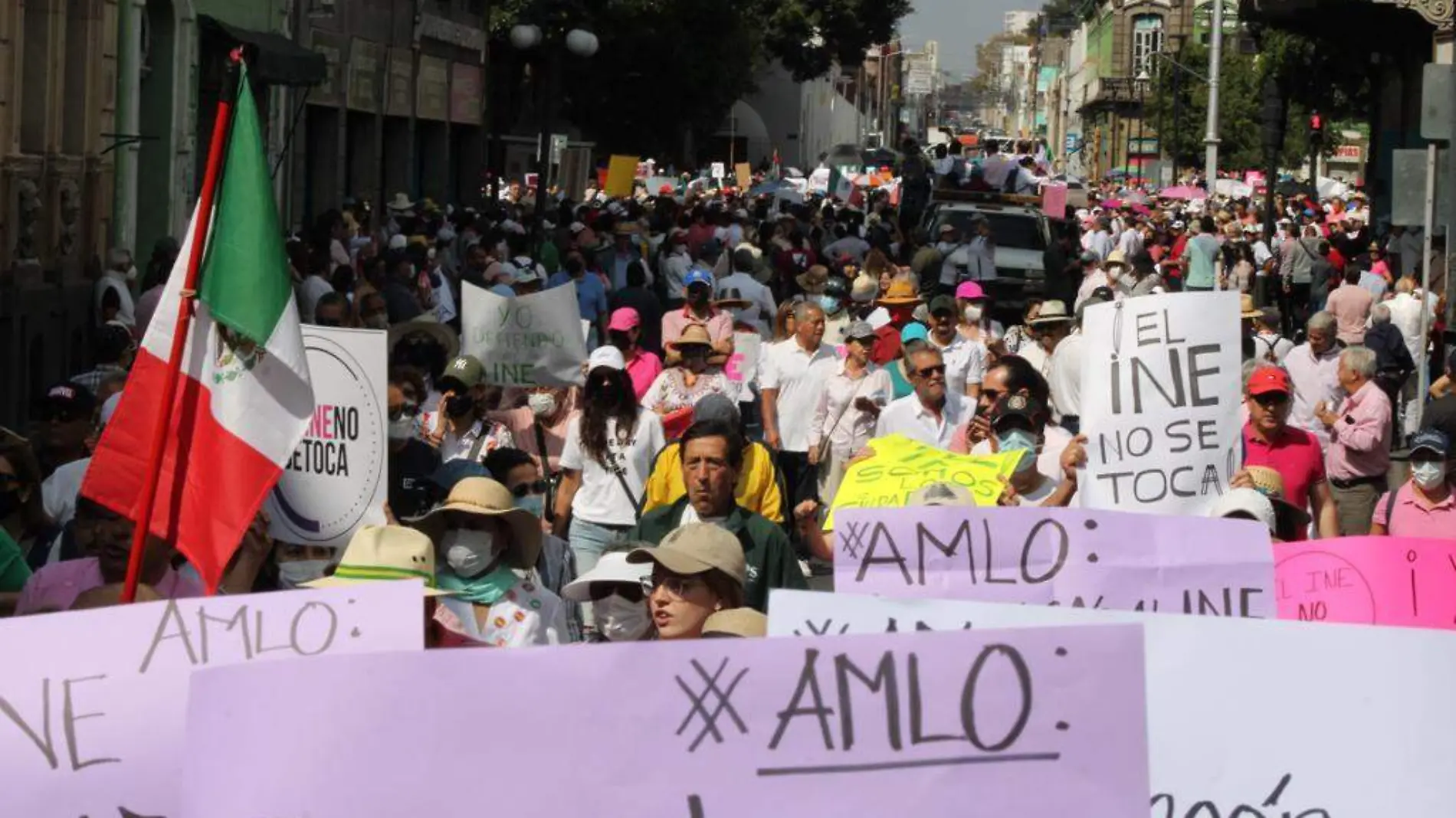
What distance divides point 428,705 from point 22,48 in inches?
641

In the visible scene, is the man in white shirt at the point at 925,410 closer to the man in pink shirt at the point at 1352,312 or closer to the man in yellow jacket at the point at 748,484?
the man in yellow jacket at the point at 748,484

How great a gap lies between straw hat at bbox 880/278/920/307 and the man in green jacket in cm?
691

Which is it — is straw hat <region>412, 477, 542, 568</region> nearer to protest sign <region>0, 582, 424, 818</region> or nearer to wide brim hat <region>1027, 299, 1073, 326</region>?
protest sign <region>0, 582, 424, 818</region>

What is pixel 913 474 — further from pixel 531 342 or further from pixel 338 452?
pixel 531 342

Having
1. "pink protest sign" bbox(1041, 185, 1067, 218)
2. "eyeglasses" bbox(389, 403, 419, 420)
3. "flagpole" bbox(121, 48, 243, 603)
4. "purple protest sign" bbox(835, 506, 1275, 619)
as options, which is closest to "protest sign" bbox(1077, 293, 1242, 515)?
"purple protest sign" bbox(835, 506, 1275, 619)

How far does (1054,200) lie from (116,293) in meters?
17.4

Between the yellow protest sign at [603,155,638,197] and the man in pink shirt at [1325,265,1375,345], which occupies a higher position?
the yellow protest sign at [603,155,638,197]

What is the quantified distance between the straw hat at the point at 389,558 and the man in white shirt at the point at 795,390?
6.65 metres

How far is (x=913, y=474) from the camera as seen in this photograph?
8352mm

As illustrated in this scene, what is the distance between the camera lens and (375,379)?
8.22 meters

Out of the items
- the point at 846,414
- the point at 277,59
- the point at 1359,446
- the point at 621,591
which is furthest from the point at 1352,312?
the point at 621,591

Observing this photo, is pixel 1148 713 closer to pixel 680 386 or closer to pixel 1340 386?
pixel 680 386

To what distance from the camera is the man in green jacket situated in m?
7.48

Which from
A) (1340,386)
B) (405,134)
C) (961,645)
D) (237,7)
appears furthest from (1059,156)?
(961,645)
